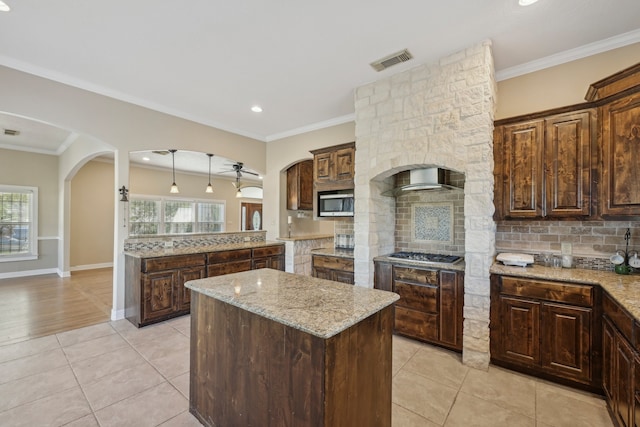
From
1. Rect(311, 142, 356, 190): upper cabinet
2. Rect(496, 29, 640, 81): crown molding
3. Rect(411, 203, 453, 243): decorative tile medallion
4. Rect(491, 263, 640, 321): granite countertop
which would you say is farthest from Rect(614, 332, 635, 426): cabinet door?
Rect(311, 142, 356, 190): upper cabinet

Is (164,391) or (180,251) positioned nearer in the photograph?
(164,391)

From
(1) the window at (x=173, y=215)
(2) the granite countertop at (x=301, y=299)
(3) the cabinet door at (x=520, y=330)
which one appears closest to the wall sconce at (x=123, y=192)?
(2) the granite countertop at (x=301, y=299)

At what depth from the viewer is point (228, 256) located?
4.36 meters

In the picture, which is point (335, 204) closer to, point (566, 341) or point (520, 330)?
point (520, 330)

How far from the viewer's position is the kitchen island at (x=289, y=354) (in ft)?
4.15

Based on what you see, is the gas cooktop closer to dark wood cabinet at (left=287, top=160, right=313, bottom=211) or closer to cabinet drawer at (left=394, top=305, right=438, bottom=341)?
cabinet drawer at (left=394, top=305, right=438, bottom=341)

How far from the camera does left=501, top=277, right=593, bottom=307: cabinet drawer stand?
2.22 meters

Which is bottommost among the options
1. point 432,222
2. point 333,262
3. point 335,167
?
point 333,262

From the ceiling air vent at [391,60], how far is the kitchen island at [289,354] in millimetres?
2386

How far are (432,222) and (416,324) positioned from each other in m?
1.31

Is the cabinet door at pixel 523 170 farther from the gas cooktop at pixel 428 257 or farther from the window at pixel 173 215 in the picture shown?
the window at pixel 173 215

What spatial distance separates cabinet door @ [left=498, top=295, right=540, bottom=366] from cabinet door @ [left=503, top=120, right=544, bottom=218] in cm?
86

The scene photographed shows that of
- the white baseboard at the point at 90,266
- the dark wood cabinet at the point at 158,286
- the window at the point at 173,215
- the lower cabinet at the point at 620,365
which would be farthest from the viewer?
the window at the point at 173,215

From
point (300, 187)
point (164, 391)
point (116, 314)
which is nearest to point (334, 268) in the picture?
point (300, 187)
